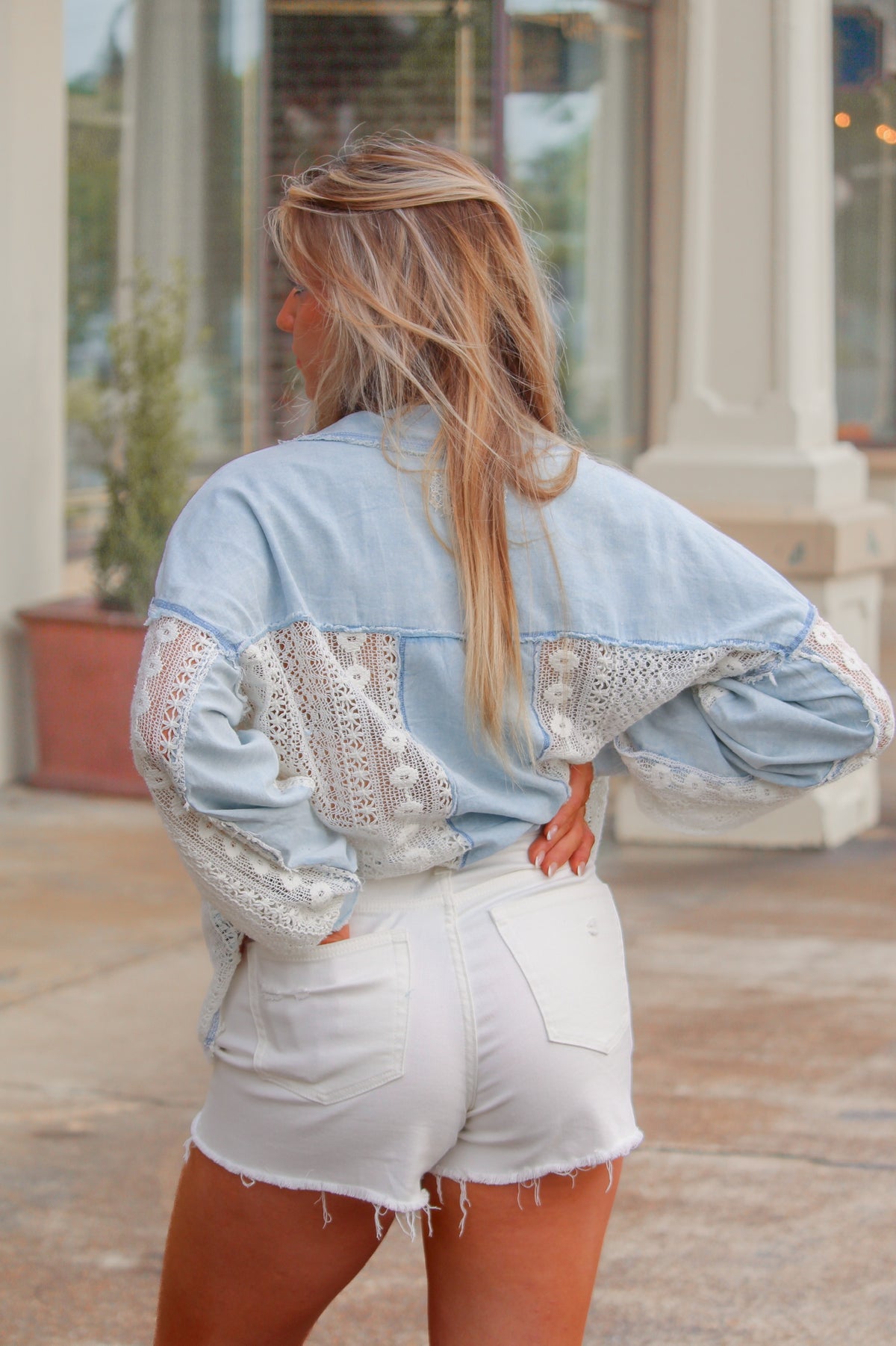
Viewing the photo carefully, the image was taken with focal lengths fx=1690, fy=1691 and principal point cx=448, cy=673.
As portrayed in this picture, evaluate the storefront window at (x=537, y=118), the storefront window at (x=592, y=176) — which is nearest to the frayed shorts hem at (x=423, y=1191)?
the storefront window at (x=592, y=176)

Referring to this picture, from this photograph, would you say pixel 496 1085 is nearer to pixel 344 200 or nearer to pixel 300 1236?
pixel 300 1236

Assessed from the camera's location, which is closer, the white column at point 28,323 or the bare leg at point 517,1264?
the bare leg at point 517,1264

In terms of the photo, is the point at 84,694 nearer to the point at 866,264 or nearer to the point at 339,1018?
the point at 339,1018

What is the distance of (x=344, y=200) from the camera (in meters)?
1.55

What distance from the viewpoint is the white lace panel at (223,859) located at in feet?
4.87

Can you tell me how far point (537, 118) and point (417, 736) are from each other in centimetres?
757

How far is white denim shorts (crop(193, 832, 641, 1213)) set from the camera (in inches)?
61.2

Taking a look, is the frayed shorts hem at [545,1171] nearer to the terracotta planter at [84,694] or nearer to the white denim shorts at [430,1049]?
the white denim shorts at [430,1049]

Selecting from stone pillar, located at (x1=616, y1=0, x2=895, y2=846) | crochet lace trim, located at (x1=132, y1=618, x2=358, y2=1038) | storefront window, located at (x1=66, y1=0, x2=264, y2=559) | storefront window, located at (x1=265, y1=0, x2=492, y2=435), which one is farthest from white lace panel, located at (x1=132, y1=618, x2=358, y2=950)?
storefront window, located at (x1=265, y1=0, x2=492, y2=435)

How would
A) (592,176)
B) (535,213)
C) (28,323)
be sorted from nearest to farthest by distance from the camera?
(535,213), (28,323), (592,176)

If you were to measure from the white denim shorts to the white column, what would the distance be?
535 centimetres

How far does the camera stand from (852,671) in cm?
167

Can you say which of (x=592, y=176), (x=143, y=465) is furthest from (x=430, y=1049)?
(x=592, y=176)

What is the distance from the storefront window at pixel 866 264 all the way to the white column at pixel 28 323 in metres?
9.10
